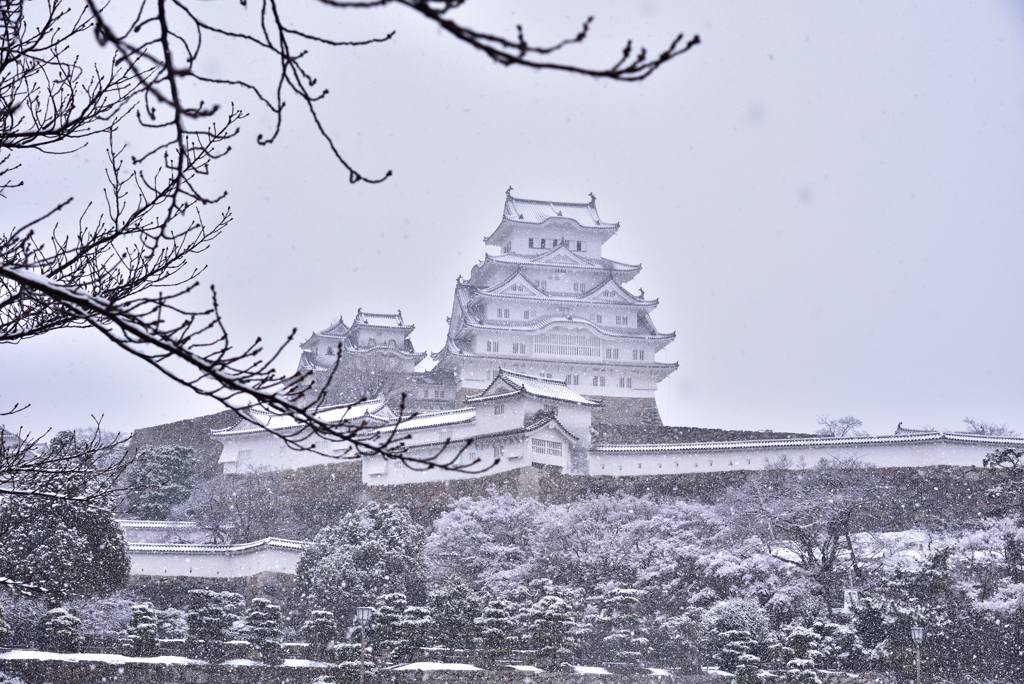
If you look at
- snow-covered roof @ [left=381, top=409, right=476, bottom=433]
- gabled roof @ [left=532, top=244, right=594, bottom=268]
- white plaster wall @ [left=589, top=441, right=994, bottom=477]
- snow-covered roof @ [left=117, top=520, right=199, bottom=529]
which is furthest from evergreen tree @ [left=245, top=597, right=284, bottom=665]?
gabled roof @ [left=532, top=244, right=594, bottom=268]

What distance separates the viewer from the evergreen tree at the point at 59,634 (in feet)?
50.5

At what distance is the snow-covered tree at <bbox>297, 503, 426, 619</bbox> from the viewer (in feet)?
57.5

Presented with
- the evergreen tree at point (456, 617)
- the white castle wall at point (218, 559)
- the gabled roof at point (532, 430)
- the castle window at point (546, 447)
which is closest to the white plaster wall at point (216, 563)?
the white castle wall at point (218, 559)

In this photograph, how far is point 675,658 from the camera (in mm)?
16547

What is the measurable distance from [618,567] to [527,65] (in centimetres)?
1760

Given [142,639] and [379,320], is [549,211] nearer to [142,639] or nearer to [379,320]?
[379,320]

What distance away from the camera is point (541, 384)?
2647cm

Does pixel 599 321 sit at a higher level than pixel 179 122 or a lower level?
higher

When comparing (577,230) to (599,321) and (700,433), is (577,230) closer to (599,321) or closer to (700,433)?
(599,321)

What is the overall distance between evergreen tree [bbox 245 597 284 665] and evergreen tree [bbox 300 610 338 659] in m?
0.54

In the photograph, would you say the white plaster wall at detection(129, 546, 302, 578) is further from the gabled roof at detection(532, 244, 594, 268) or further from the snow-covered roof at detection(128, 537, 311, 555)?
the gabled roof at detection(532, 244, 594, 268)

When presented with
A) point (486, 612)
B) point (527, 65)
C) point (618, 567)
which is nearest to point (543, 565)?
point (618, 567)

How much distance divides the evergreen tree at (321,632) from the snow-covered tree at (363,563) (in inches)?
28.7

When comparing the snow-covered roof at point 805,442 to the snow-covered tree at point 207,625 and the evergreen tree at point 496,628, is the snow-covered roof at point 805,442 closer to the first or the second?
the evergreen tree at point 496,628
